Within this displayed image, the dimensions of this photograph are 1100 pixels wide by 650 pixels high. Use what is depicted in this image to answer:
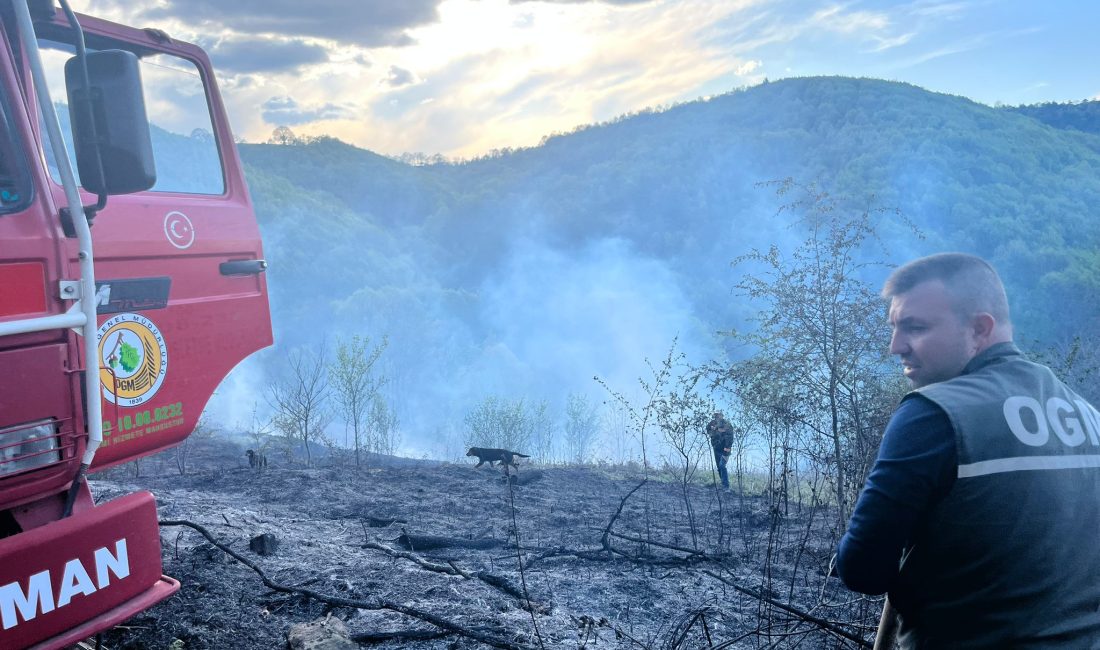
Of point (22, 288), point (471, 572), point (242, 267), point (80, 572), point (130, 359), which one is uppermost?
point (242, 267)

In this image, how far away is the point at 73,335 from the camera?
8.55ft

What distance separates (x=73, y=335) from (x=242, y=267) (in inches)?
53.4

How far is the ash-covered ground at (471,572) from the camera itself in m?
3.78

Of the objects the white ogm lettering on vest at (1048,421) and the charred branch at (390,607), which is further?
the charred branch at (390,607)

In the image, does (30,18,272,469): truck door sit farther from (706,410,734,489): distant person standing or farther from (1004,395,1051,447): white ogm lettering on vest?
(706,410,734,489): distant person standing

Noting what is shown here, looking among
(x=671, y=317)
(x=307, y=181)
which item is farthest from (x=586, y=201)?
(x=307, y=181)

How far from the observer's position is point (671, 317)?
207 feet

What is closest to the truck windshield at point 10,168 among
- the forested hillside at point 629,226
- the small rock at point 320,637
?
the small rock at point 320,637

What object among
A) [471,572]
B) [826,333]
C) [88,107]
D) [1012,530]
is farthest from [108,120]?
[826,333]

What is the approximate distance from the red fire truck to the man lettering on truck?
2502mm

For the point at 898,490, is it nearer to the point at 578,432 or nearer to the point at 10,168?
the point at 10,168

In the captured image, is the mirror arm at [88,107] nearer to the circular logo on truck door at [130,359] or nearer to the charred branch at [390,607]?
the circular logo on truck door at [130,359]

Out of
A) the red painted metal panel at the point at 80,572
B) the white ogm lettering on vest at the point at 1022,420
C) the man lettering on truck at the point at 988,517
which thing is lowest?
the red painted metal panel at the point at 80,572

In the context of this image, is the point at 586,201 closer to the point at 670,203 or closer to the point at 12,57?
the point at 670,203
